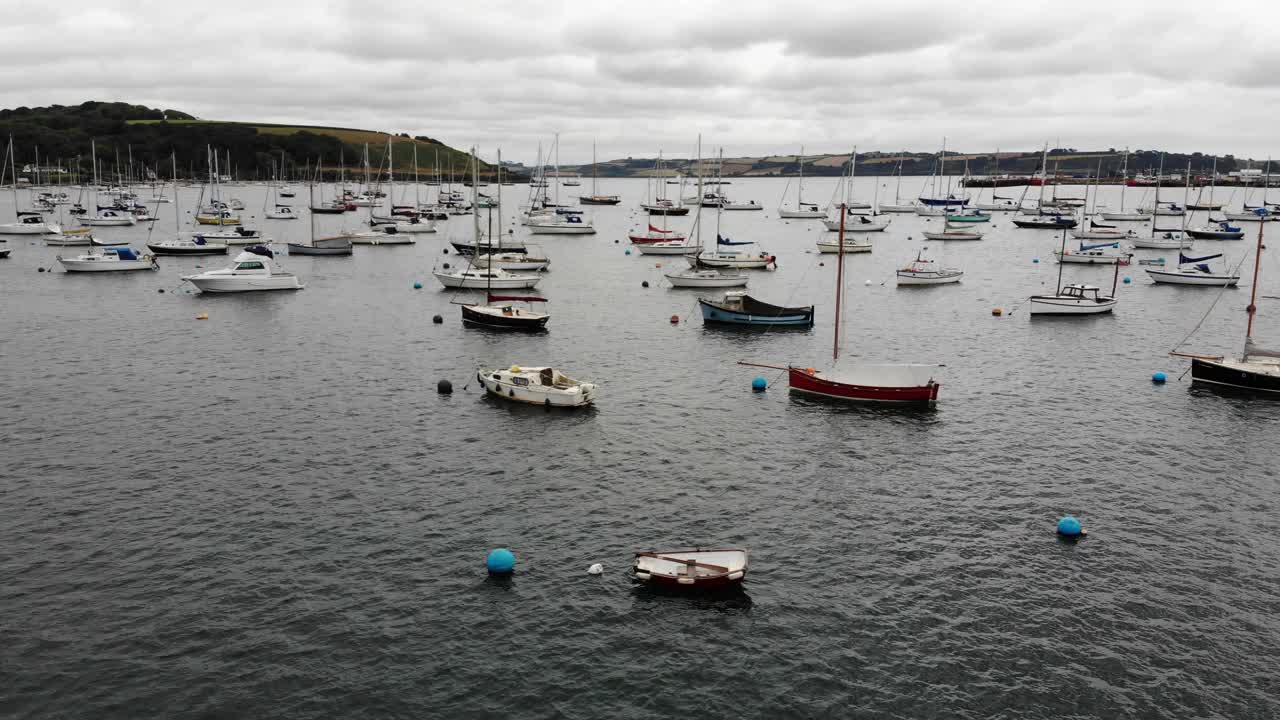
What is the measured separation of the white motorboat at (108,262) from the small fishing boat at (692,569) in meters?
114

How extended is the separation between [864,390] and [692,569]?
30.6m

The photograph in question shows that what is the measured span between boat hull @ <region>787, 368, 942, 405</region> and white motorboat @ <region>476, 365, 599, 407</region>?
48.9 feet

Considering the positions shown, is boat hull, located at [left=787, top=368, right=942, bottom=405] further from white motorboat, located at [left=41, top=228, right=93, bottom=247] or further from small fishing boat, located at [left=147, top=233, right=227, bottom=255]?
white motorboat, located at [left=41, top=228, right=93, bottom=247]

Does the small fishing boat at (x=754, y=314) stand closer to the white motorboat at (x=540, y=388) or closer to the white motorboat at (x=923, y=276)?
the white motorboat at (x=540, y=388)

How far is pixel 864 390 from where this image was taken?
6412cm

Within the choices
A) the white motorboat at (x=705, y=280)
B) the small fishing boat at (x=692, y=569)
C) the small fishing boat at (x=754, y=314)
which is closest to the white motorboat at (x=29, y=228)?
the white motorboat at (x=705, y=280)

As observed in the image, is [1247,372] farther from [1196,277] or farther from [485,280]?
[485,280]

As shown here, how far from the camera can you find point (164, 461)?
5053 centimetres

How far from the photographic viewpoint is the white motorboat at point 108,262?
125 m

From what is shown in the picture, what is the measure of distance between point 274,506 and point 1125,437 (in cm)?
4890

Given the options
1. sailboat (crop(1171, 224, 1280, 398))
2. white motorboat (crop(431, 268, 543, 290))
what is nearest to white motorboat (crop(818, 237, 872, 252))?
white motorboat (crop(431, 268, 543, 290))

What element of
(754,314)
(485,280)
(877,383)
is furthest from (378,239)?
(877,383)

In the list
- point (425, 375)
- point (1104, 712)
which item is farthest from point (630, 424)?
point (1104, 712)

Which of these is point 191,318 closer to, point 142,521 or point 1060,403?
point 142,521
